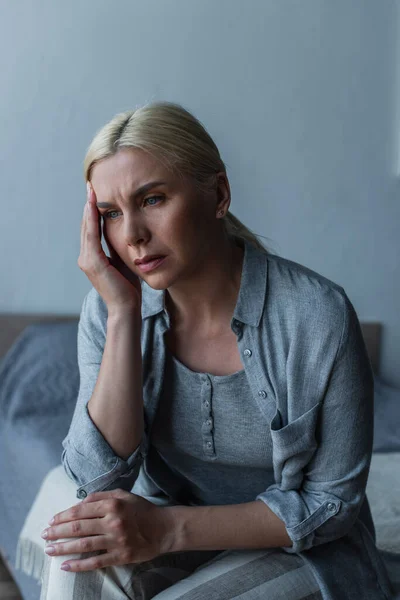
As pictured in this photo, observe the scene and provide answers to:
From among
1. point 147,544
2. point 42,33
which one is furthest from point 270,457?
point 42,33

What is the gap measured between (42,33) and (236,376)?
173 cm

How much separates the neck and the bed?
0.60 meters

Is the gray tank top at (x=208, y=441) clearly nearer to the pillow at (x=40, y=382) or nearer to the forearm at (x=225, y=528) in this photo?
the forearm at (x=225, y=528)

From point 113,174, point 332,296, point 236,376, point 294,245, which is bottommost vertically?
point 294,245

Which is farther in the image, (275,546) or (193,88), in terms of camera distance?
(193,88)

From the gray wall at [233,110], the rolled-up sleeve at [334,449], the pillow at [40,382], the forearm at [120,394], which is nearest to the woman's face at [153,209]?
the forearm at [120,394]

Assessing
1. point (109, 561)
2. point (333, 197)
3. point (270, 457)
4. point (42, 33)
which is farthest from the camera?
point (333, 197)

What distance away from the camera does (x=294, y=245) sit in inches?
107

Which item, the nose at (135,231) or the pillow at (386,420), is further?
the pillow at (386,420)

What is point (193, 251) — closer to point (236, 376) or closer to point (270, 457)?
point (236, 376)

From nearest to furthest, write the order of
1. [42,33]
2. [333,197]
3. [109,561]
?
[109,561] < [42,33] < [333,197]

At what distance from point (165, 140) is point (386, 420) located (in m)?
1.44

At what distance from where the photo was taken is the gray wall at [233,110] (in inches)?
98.3

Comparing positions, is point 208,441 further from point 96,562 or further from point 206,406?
point 96,562
